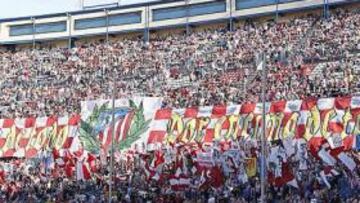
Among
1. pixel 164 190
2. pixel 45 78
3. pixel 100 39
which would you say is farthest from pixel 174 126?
pixel 100 39

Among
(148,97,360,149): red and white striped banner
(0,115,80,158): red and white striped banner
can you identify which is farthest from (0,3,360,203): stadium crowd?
(148,97,360,149): red and white striped banner

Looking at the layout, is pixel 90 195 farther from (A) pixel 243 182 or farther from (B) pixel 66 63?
(B) pixel 66 63

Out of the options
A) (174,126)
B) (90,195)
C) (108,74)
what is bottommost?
(90,195)

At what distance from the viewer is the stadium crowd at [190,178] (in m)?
27.4

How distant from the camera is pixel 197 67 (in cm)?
4575

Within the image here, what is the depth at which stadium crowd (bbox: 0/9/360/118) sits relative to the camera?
38188mm

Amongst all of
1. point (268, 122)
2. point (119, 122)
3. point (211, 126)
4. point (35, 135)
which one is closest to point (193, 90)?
point (119, 122)

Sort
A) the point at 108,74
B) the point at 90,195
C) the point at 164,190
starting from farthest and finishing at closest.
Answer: the point at 108,74, the point at 90,195, the point at 164,190

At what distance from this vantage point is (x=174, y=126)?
35844mm

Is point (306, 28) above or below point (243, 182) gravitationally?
above

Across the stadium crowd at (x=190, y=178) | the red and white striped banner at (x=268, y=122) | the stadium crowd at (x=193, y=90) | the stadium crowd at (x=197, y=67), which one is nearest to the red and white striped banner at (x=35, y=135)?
the stadium crowd at (x=193, y=90)

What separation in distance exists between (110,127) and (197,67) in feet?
32.8

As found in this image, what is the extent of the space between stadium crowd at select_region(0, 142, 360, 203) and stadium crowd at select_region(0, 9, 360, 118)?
19.9ft

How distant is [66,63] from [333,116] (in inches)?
1108
